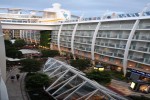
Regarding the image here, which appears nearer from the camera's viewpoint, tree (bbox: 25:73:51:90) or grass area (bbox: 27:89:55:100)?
grass area (bbox: 27:89:55:100)

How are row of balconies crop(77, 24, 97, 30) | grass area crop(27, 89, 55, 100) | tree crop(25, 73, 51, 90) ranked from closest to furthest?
grass area crop(27, 89, 55, 100) → tree crop(25, 73, 51, 90) → row of balconies crop(77, 24, 97, 30)

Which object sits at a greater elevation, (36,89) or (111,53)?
(111,53)

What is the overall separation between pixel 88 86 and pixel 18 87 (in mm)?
17885

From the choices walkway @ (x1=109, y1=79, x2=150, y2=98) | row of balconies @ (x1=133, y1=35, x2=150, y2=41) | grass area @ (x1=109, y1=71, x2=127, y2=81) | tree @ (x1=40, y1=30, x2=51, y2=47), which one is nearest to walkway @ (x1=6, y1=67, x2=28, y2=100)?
walkway @ (x1=109, y1=79, x2=150, y2=98)

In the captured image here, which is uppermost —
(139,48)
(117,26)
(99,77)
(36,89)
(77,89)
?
(117,26)

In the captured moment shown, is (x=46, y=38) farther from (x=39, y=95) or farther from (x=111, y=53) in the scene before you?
(x=39, y=95)

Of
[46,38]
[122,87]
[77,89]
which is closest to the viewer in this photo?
[77,89]

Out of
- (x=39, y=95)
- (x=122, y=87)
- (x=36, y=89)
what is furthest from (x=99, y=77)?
(x=39, y=95)

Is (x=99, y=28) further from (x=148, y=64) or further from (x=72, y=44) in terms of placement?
(x=148, y=64)

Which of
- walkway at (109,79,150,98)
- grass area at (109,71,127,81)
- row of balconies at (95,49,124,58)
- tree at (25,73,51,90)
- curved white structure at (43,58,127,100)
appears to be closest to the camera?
curved white structure at (43,58,127,100)

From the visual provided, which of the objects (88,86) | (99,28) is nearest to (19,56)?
(99,28)

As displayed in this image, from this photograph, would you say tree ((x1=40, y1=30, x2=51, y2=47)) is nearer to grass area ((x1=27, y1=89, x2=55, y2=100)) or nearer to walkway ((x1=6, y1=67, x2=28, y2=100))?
walkway ((x1=6, y1=67, x2=28, y2=100))

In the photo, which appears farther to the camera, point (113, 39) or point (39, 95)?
point (113, 39)

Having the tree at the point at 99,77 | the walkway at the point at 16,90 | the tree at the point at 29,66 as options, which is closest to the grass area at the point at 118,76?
the tree at the point at 99,77
